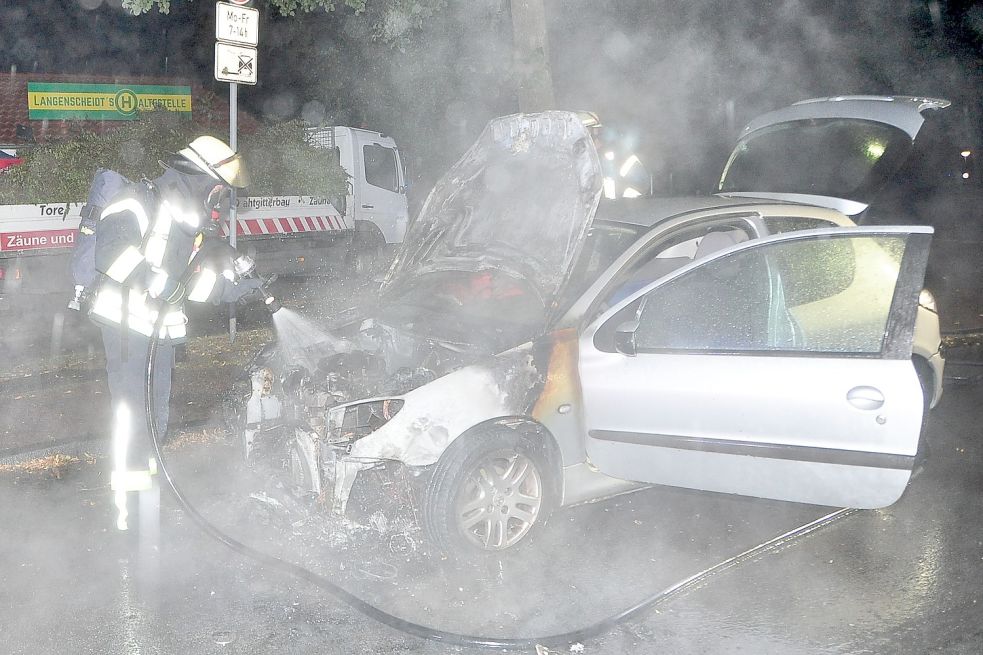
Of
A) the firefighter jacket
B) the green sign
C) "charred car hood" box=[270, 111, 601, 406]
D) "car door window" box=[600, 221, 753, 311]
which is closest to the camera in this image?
the firefighter jacket

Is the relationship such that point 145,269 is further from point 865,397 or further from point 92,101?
point 92,101

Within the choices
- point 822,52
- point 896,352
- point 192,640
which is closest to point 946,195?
point 822,52

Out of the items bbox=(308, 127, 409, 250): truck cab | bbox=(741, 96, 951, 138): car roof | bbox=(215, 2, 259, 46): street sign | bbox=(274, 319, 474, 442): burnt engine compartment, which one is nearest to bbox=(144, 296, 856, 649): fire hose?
bbox=(274, 319, 474, 442): burnt engine compartment

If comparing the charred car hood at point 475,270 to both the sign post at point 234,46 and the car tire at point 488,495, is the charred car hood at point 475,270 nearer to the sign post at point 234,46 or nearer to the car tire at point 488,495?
the car tire at point 488,495

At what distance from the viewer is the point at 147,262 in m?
4.30

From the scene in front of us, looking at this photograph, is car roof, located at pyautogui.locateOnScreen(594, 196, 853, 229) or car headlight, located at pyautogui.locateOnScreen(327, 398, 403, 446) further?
car roof, located at pyautogui.locateOnScreen(594, 196, 853, 229)

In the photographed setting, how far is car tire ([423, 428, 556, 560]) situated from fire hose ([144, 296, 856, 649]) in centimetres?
48

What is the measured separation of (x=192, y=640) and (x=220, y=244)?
2346 mm

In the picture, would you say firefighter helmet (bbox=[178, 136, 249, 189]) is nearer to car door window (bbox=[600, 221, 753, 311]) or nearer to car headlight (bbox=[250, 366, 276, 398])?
car headlight (bbox=[250, 366, 276, 398])

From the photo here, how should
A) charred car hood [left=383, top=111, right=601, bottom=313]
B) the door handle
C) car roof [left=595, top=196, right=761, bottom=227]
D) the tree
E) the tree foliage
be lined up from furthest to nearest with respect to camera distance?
1. the tree foliage
2. the tree
3. car roof [left=595, top=196, right=761, bottom=227]
4. charred car hood [left=383, top=111, right=601, bottom=313]
5. the door handle

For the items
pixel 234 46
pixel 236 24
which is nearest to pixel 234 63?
pixel 234 46

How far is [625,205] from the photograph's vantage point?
532 cm

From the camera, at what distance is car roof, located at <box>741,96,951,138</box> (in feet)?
23.4

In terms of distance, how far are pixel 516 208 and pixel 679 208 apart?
3.17 feet
